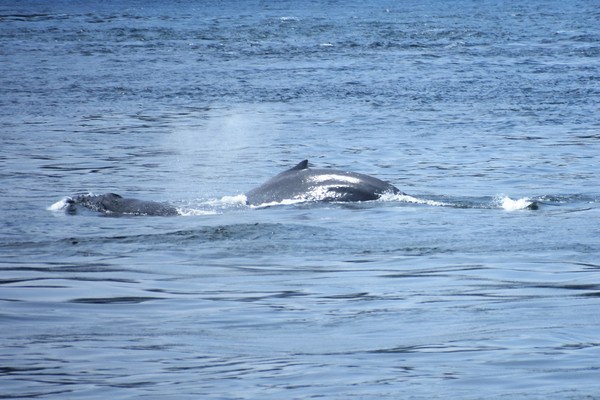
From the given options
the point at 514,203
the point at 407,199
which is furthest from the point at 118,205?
the point at 514,203

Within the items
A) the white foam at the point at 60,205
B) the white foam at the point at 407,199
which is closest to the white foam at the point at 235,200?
the white foam at the point at 407,199

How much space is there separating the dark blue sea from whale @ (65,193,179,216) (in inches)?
8.1

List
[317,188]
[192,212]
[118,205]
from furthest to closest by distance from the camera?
[317,188] → [118,205] → [192,212]

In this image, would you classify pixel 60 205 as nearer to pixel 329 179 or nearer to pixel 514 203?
pixel 329 179

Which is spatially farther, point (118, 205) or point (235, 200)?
point (235, 200)

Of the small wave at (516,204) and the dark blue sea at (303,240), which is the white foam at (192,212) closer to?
the dark blue sea at (303,240)

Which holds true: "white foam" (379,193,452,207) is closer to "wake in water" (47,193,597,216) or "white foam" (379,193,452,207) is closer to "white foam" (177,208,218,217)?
"wake in water" (47,193,597,216)

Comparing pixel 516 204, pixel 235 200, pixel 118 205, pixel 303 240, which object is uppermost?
pixel 303 240

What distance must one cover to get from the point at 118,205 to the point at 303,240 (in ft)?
10.00

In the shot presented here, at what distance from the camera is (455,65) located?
125ft

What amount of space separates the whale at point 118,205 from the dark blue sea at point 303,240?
0.20m

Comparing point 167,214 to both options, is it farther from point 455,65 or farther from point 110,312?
point 455,65

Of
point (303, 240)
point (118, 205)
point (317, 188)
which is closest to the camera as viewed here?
point (303, 240)

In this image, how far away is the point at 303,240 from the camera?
14.1 metres
